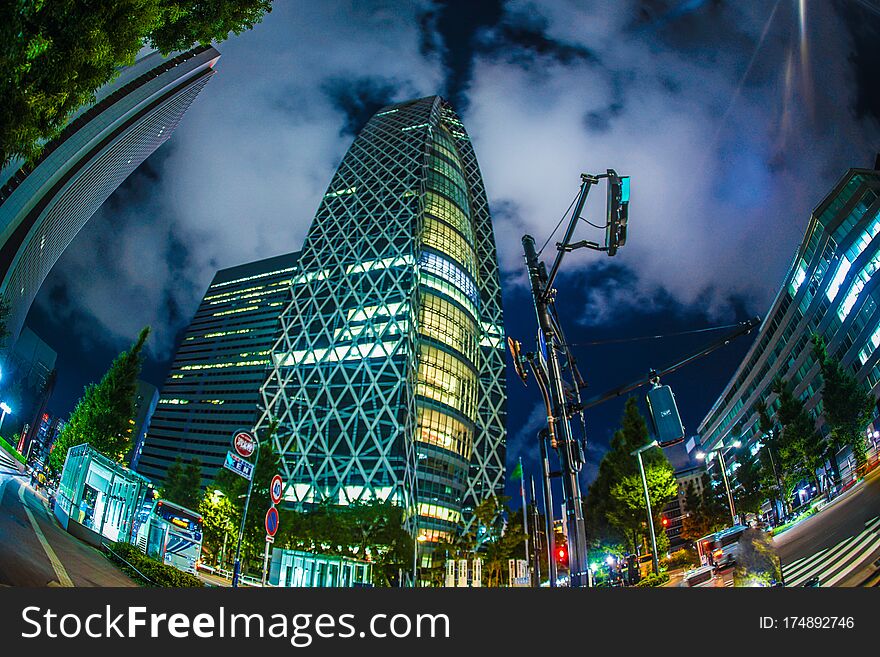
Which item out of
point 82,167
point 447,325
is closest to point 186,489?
point 82,167

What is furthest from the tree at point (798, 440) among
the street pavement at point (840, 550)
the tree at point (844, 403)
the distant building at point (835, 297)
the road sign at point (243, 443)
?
the road sign at point (243, 443)

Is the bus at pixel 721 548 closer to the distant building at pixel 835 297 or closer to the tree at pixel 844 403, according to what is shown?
the tree at pixel 844 403

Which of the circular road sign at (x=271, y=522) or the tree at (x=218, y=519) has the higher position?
the tree at (x=218, y=519)

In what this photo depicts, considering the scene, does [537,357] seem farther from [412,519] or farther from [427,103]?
[427,103]

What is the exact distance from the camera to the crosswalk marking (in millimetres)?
9195

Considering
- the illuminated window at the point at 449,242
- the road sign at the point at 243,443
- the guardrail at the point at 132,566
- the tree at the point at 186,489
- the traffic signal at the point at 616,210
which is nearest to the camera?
the traffic signal at the point at 616,210

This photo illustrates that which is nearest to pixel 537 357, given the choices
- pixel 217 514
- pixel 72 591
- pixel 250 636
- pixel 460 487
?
pixel 250 636

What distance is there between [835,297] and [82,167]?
174 feet

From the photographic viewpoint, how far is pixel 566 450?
6238 millimetres

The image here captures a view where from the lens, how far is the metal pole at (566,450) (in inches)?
227

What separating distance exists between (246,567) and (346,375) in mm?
25114

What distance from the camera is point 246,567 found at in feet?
114

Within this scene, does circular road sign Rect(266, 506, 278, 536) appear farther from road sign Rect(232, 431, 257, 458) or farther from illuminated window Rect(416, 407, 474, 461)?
illuminated window Rect(416, 407, 474, 461)

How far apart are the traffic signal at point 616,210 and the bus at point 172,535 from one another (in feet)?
73.7
